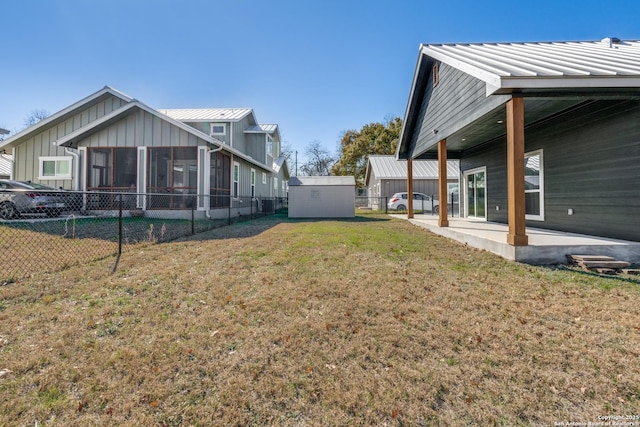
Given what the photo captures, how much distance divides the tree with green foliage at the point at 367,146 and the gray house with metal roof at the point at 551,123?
919 inches

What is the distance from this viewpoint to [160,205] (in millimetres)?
11594

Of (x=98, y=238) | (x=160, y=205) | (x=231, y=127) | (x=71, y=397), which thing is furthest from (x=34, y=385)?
(x=231, y=127)

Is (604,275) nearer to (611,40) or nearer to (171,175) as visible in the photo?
(611,40)

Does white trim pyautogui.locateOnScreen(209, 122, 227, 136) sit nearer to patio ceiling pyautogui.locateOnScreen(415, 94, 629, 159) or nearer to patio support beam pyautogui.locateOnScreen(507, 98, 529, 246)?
patio ceiling pyautogui.locateOnScreen(415, 94, 629, 159)

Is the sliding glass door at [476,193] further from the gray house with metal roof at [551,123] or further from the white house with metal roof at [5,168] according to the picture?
the white house with metal roof at [5,168]

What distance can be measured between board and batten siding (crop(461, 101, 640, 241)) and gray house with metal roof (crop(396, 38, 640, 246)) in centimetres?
2

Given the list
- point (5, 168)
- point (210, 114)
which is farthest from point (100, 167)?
point (5, 168)

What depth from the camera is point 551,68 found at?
4.89 metres

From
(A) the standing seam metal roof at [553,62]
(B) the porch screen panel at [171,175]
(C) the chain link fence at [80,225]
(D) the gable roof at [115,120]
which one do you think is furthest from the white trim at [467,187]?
(B) the porch screen panel at [171,175]

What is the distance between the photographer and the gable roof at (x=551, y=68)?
14.9 feet

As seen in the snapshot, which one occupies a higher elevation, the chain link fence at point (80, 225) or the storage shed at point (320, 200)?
the storage shed at point (320, 200)

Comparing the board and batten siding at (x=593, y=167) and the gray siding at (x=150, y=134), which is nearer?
the board and batten siding at (x=593, y=167)

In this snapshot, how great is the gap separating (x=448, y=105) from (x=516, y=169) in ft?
12.9

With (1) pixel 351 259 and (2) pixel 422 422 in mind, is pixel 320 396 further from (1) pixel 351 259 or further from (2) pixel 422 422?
(1) pixel 351 259
